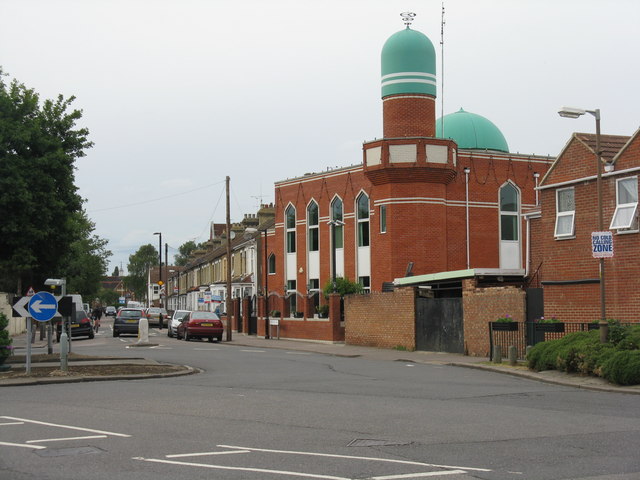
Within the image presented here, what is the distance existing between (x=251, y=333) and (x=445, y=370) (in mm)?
29034

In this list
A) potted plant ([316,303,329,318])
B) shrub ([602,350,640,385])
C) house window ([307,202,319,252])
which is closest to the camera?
shrub ([602,350,640,385])

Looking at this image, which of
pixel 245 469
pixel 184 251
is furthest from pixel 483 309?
pixel 184 251

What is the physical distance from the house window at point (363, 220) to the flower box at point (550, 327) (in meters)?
22.0

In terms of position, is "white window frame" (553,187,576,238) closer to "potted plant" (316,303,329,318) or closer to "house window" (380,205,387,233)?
"house window" (380,205,387,233)

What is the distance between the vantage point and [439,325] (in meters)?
29.5

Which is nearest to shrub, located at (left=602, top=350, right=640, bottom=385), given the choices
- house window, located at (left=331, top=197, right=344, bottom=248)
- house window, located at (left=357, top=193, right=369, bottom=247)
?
house window, located at (left=357, top=193, right=369, bottom=247)

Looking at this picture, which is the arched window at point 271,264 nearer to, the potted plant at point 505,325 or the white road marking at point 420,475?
the potted plant at point 505,325

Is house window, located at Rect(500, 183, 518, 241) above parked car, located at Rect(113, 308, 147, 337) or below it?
above

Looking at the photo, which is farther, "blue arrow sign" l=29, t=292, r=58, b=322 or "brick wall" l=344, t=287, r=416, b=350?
"brick wall" l=344, t=287, r=416, b=350

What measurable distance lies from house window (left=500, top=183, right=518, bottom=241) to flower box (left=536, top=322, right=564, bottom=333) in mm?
21536

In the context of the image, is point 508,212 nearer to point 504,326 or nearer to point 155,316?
point 504,326

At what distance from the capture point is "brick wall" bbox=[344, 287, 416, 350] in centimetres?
3141

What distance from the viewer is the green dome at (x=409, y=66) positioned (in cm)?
3797

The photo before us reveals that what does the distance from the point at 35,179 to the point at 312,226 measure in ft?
84.3
